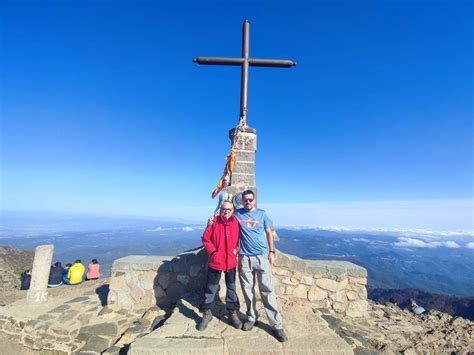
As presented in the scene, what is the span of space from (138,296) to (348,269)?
487cm

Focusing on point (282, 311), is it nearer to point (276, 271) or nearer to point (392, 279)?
point (276, 271)

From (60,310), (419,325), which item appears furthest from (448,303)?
(60,310)

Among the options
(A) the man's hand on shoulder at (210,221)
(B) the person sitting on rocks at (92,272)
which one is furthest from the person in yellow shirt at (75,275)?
(A) the man's hand on shoulder at (210,221)

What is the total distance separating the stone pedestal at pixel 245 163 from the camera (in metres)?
5.74

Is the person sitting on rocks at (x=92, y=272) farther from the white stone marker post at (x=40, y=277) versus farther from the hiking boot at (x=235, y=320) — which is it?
the hiking boot at (x=235, y=320)

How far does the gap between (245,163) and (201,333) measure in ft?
11.8

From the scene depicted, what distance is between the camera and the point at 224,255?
12.8 feet

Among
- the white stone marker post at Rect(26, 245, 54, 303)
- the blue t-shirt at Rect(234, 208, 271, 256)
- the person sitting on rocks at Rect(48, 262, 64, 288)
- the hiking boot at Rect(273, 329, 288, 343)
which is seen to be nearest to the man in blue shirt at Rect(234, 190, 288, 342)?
the blue t-shirt at Rect(234, 208, 271, 256)

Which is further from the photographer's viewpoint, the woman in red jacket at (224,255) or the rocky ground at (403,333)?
the rocky ground at (403,333)

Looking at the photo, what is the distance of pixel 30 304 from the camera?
6043mm

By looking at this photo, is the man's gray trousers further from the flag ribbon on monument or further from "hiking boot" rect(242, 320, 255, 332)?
the flag ribbon on monument

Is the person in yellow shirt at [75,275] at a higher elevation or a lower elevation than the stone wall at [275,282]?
lower

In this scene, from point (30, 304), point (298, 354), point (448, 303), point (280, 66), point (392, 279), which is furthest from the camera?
point (392, 279)

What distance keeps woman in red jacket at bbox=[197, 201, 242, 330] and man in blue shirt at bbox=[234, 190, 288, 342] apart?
0.48 feet
